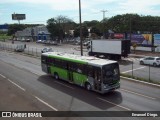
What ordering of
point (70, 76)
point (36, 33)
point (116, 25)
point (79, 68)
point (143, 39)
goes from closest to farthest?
point (79, 68) < point (70, 76) < point (143, 39) < point (116, 25) < point (36, 33)

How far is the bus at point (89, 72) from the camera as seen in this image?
2038cm

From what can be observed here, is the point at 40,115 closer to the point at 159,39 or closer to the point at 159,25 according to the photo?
the point at 159,39

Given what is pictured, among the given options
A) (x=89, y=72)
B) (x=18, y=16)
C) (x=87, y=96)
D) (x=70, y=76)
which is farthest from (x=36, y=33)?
(x=87, y=96)

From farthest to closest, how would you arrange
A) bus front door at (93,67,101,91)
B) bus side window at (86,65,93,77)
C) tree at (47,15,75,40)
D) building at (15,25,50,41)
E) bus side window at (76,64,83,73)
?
building at (15,25,50,41)
tree at (47,15,75,40)
bus side window at (76,64,83,73)
bus side window at (86,65,93,77)
bus front door at (93,67,101,91)

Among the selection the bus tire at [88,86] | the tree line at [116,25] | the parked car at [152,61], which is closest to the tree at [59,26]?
the tree line at [116,25]

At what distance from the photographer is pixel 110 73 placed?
20688 millimetres

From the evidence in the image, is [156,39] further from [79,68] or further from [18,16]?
[18,16]

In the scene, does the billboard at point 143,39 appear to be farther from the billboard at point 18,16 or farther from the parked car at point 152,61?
the billboard at point 18,16

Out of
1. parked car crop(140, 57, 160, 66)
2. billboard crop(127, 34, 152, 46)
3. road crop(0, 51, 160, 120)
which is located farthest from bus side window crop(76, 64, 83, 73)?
billboard crop(127, 34, 152, 46)

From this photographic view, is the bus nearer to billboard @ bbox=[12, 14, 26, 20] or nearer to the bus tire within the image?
the bus tire

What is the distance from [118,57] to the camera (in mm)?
43562

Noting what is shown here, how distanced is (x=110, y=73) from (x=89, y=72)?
69.9 inches

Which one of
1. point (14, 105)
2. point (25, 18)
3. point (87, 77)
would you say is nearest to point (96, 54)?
point (87, 77)

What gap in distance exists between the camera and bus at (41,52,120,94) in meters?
20.4
